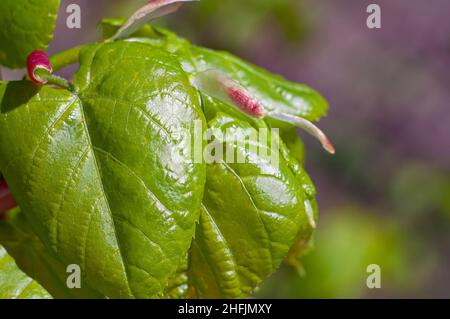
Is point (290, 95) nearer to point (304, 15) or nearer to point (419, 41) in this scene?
point (304, 15)

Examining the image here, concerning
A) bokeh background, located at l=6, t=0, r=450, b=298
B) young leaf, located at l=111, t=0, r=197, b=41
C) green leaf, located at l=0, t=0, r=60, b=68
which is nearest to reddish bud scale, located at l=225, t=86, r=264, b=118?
young leaf, located at l=111, t=0, r=197, b=41

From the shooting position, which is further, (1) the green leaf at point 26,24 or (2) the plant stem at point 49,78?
(1) the green leaf at point 26,24

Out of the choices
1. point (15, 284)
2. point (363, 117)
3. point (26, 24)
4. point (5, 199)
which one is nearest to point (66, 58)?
point (26, 24)

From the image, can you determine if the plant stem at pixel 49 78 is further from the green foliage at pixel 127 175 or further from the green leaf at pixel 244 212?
the green leaf at pixel 244 212

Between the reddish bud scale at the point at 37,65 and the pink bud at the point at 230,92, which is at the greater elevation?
the reddish bud scale at the point at 37,65

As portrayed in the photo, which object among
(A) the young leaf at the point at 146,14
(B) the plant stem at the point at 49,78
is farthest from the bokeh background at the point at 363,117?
(B) the plant stem at the point at 49,78

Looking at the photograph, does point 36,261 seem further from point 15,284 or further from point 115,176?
point 115,176

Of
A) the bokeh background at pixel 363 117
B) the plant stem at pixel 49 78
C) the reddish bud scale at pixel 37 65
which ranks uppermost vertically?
the reddish bud scale at pixel 37 65
